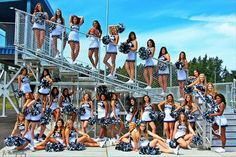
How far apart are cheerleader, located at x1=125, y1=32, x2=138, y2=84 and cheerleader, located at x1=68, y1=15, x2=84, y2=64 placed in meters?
1.69

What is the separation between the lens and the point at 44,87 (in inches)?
505

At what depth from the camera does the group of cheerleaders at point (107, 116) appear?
1157 cm

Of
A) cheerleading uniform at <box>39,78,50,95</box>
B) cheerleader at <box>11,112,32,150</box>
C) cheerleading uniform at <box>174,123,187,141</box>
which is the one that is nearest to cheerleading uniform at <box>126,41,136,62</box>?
cheerleading uniform at <box>39,78,50,95</box>

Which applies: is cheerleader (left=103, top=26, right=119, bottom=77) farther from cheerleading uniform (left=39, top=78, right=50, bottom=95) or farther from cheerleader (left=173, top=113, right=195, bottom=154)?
cheerleader (left=173, top=113, right=195, bottom=154)

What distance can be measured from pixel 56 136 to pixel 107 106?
1918mm

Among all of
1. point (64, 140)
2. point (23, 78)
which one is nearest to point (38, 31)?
point (23, 78)

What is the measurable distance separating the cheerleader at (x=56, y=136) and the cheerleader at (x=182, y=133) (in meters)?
3.23

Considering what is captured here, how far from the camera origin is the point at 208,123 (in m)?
12.1

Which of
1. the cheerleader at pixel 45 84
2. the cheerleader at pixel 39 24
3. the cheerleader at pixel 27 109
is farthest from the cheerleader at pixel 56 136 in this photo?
the cheerleader at pixel 39 24

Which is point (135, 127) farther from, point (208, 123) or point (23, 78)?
point (23, 78)

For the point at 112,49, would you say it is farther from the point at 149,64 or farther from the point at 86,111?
the point at 86,111

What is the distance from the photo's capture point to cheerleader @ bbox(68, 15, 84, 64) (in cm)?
1345

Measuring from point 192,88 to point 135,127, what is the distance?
2401 mm

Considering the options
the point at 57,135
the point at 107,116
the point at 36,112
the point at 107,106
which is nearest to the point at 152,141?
the point at 107,116
